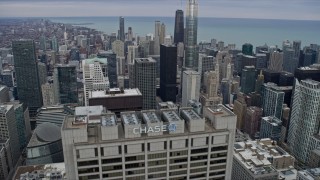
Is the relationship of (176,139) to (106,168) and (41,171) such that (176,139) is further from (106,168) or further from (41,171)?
(41,171)

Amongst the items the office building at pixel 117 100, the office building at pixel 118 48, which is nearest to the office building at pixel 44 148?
the office building at pixel 117 100

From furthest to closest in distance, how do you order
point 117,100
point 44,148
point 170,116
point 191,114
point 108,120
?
1. point 44,148
2. point 117,100
3. point 191,114
4. point 170,116
5. point 108,120

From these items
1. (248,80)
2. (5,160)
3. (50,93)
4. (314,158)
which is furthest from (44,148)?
(248,80)

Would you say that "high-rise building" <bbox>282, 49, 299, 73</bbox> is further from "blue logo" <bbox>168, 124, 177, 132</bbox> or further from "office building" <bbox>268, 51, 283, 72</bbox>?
"blue logo" <bbox>168, 124, 177, 132</bbox>

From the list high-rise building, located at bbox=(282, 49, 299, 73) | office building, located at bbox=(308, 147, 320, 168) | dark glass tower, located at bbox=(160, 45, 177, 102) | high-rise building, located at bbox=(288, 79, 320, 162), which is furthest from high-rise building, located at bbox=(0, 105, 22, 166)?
high-rise building, located at bbox=(282, 49, 299, 73)

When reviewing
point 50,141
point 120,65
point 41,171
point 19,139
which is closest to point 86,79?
point 19,139

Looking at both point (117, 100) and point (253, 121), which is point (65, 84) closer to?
point (117, 100)
